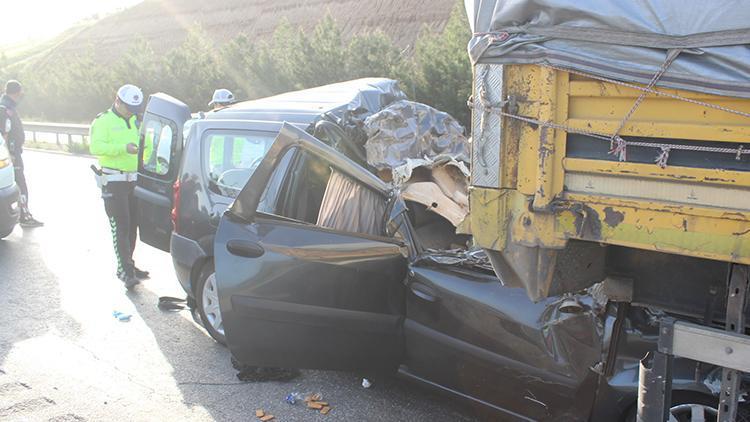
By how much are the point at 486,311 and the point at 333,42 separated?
652 inches

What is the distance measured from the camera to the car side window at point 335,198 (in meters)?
3.96

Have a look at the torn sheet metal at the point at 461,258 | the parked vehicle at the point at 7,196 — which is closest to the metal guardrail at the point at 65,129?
the parked vehicle at the point at 7,196

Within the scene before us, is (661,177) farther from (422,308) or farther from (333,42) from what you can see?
(333,42)

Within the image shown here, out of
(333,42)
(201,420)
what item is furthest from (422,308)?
(333,42)

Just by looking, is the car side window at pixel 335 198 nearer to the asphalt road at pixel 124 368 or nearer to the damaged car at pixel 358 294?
the damaged car at pixel 358 294

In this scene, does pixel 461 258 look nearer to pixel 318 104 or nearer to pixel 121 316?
pixel 318 104

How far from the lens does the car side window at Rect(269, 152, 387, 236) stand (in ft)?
13.0

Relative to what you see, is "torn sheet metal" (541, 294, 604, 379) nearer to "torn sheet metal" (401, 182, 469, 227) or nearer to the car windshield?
"torn sheet metal" (401, 182, 469, 227)

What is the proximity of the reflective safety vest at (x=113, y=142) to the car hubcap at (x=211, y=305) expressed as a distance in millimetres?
2265

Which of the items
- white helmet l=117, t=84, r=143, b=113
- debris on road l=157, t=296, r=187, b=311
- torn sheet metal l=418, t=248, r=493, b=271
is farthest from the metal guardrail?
torn sheet metal l=418, t=248, r=493, b=271

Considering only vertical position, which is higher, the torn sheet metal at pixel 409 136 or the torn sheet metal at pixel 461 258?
the torn sheet metal at pixel 409 136

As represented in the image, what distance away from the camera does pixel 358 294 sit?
379 centimetres

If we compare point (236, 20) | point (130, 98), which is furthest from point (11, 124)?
point (236, 20)

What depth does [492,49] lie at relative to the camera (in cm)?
238
